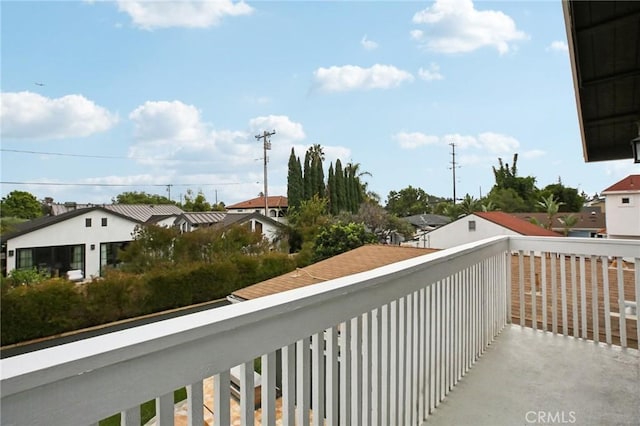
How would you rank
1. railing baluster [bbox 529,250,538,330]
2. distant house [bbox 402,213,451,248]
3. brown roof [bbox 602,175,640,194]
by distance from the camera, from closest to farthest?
railing baluster [bbox 529,250,538,330] < brown roof [bbox 602,175,640,194] < distant house [bbox 402,213,451,248]

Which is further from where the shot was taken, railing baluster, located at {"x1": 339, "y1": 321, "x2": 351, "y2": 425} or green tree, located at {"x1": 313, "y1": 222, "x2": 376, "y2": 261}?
green tree, located at {"x1": 313, "y1": 222, "x2": 376, "y2": 261}

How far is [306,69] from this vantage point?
439 inches

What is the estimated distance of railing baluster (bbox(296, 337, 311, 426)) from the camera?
79 cm

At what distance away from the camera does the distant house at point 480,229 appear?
11.2 metres

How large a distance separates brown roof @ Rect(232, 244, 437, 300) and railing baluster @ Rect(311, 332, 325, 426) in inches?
110

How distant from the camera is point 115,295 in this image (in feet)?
20.5

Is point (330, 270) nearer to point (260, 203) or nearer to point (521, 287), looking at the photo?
point (521, 287)

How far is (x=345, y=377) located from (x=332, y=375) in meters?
0.07

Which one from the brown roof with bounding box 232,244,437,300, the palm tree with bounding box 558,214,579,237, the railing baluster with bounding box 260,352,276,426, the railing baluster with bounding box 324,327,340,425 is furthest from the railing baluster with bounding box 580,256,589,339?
the palm tree with bounding box 558,214,579,237

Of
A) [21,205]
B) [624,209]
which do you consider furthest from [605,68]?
[21,205]

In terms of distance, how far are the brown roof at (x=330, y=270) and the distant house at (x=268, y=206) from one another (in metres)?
13.9

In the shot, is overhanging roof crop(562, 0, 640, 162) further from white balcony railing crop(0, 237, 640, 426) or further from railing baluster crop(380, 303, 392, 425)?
railing baluster crop(380, 303, 392, 425)

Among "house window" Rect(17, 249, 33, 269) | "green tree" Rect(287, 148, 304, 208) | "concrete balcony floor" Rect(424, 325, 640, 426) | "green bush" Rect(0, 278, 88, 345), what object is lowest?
"green bush" Rect(0, 278, 88, 345)

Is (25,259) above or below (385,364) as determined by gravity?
below
